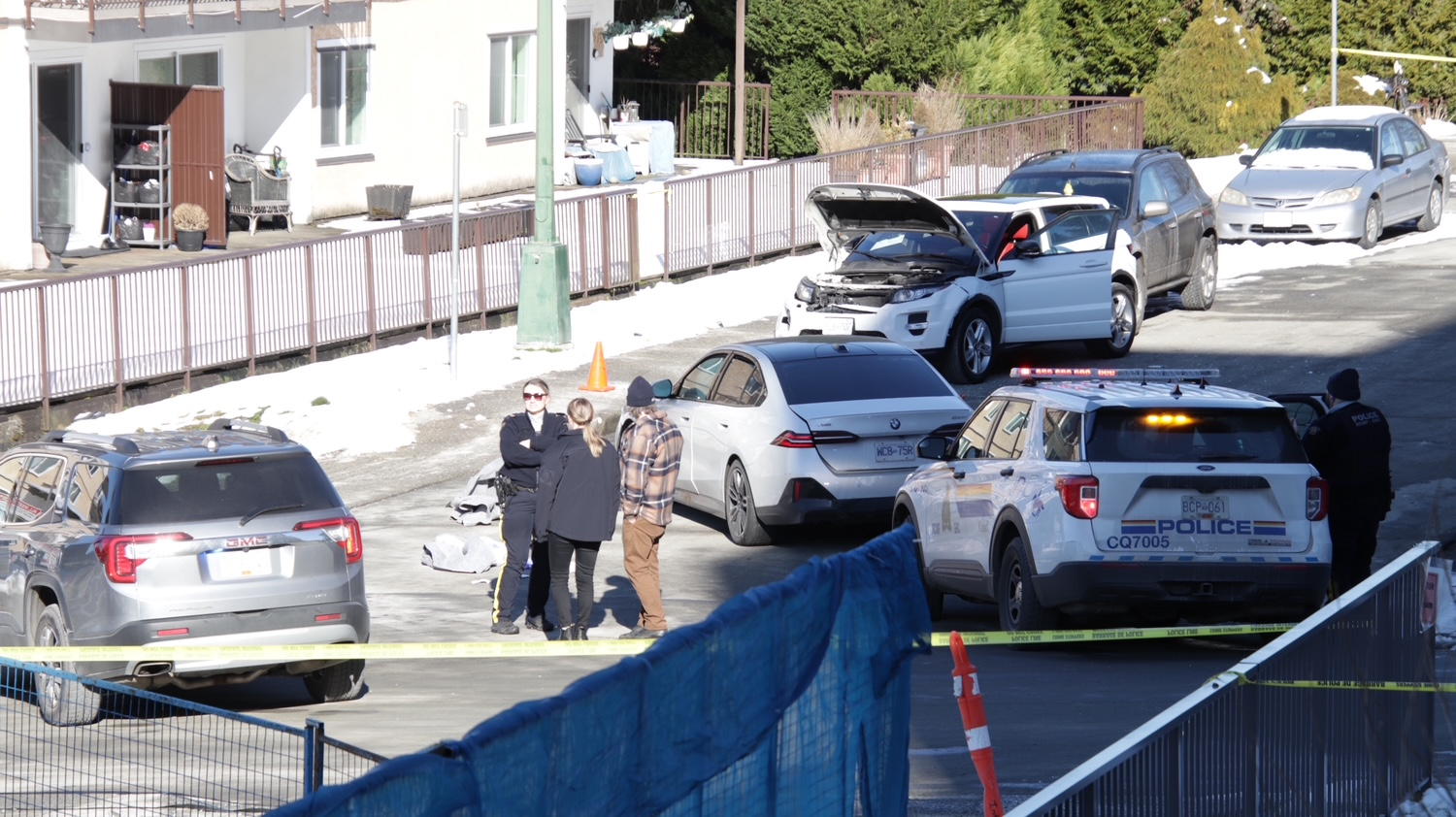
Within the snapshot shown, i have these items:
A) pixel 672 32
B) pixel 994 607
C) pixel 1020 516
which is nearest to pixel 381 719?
pixel 1020 516

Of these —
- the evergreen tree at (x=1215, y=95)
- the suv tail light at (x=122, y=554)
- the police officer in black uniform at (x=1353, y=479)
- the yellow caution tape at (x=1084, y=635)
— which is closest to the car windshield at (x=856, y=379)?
the police officer in black uniform at (x=1353, y=479)

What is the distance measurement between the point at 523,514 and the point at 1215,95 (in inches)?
1119

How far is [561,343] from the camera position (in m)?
21.5

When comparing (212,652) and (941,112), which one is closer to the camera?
(212,652)

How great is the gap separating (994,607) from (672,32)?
32.3 m

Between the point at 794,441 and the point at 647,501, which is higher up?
the point at 794,441

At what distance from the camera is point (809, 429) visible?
541 inches

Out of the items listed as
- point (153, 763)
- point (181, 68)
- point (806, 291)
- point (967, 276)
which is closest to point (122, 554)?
point (153, 763)

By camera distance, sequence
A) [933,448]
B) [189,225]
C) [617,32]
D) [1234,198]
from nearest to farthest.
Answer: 1. [933,448]
2. [1234,198]
3. [189,225]
4. [617,32]

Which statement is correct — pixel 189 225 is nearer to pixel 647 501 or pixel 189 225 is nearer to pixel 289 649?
pixel 647 501

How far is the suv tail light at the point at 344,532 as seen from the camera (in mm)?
10086

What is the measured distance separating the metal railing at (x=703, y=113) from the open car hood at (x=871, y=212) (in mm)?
22110

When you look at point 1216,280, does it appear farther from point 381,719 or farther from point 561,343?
point 381,719

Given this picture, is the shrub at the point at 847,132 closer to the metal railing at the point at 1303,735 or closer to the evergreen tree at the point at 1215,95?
the evergreen tree at the point at 1215,95
